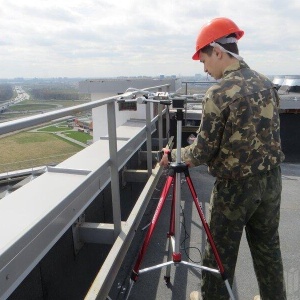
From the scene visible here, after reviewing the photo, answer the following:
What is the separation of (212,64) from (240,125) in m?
0.42

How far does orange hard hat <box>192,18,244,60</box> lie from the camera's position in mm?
1711

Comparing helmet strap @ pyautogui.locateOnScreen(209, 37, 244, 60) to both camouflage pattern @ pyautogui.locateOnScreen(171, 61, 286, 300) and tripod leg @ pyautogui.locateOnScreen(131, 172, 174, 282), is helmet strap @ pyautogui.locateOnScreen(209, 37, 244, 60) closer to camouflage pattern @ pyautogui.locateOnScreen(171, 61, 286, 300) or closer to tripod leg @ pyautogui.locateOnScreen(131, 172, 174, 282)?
camouflage pattern @ pyautogui.locateOnScreen(171, 61, 286, 300)

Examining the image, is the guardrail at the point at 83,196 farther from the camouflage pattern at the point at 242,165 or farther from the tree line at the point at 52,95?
the tree line at the point at 52,95

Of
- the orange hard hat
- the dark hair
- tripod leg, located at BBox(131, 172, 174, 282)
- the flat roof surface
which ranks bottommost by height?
the flat roof surface

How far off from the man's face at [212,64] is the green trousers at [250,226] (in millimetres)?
648

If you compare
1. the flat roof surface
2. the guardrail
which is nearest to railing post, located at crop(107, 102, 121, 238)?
the guardrail

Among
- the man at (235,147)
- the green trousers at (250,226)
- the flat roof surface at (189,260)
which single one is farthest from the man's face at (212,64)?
the flat roof surface at (189,260)

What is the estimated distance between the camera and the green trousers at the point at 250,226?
184 centimetres

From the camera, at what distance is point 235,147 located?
5.65 ft

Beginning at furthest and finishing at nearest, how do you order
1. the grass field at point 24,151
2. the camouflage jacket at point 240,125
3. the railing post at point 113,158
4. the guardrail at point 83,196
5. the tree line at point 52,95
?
the tree line at point 52,95
the railing post at point 113,158
the camouflage jacket at point 240,125
the grass field at point 24,151
the guardrail at point 83,196

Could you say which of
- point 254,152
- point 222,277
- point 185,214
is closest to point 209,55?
point 254,152

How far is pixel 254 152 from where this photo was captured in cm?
173

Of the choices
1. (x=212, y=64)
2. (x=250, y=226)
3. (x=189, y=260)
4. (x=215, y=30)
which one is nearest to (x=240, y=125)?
(x=212, y=64)

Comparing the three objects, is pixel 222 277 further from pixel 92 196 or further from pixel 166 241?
pixel 166 241
